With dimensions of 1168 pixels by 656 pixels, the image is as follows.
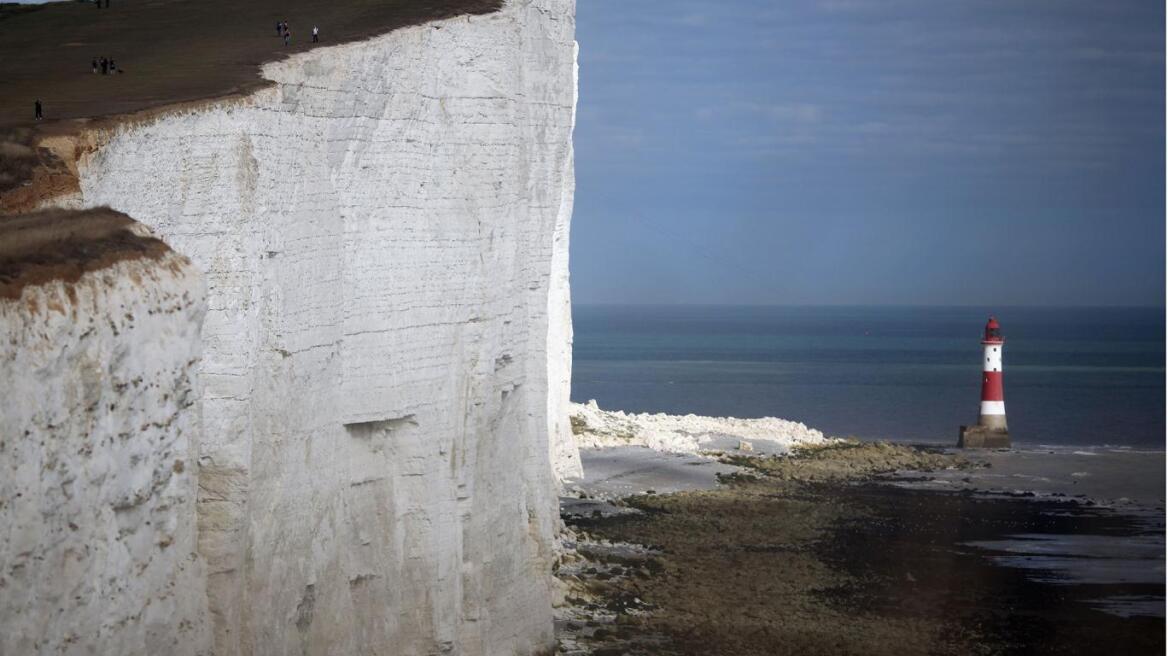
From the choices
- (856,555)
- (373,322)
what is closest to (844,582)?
(856,555)

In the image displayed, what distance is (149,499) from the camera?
11.9 m

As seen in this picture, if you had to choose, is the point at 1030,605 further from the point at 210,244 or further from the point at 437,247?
the point at 210,244

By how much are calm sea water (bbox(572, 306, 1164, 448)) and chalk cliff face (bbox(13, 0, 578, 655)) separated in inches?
1360

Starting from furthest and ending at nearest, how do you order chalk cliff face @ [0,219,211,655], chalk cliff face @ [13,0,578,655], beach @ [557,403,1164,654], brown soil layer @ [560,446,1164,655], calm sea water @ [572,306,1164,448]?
calm sea water @ [572,306,1164,448] → beach @ [557,403,1164,654] → brown soil layer @ [560,446,1164,655] → chalk cliff face @ [13,0,578,655] → chalk cliff face @ [0,219,211,655]

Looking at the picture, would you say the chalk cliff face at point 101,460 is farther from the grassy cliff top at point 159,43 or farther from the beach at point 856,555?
the beach at point 856,555

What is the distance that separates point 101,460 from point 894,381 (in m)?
78.3

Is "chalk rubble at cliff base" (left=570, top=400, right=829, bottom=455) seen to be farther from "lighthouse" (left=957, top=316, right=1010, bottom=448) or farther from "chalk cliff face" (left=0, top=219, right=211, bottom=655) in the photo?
"chalk cliff face" (left=0, top=219, right=211, bottom=655)

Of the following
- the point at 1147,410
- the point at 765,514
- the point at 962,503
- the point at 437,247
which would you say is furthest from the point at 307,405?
the point at 1147,410

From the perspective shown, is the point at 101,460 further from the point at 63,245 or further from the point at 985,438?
the point at 985,438

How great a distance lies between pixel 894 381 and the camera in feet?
286

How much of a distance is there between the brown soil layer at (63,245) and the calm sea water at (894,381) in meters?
41.7

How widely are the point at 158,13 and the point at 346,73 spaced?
1045 cm

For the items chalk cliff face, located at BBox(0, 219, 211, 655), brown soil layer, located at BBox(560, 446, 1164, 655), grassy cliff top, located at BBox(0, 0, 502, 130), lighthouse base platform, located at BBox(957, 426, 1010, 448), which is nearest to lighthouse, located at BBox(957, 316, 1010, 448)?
lighthouse base platform, located at BBox(957, 426, 1010, 448)

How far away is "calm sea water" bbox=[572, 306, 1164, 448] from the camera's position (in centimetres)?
6150
